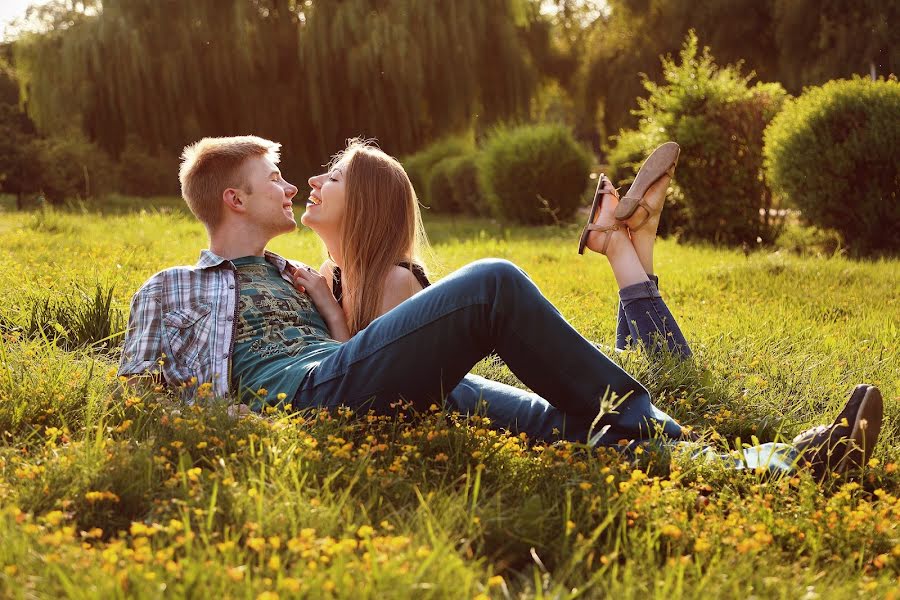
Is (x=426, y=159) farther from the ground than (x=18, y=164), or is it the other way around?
(x=18, y=164)

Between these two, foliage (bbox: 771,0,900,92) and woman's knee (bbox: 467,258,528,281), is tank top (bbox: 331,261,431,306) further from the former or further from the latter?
foliage (bbox: 771,0,900,92)

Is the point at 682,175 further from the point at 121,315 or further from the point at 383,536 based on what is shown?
the point at 383,536

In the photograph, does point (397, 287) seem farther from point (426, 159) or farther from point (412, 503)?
point (426, 159)

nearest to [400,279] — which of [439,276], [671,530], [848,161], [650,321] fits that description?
[650,321]

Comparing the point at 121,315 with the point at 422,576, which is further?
the point at 121,315

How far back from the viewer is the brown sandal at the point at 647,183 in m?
3.28

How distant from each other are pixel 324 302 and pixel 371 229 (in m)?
0.32

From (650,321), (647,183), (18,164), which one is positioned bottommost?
(650,321)

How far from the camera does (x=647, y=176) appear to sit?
3.40 m

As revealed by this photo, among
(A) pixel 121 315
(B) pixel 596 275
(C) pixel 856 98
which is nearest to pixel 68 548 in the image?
(A) pixel 121 315

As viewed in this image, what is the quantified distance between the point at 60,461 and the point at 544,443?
1292 mm

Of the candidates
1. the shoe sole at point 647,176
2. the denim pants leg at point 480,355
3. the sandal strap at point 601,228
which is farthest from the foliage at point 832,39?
the denim pants leg at point 480,355

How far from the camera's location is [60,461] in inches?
77.9

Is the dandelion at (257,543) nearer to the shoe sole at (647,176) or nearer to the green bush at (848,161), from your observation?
the shoe sole at (647,176)
